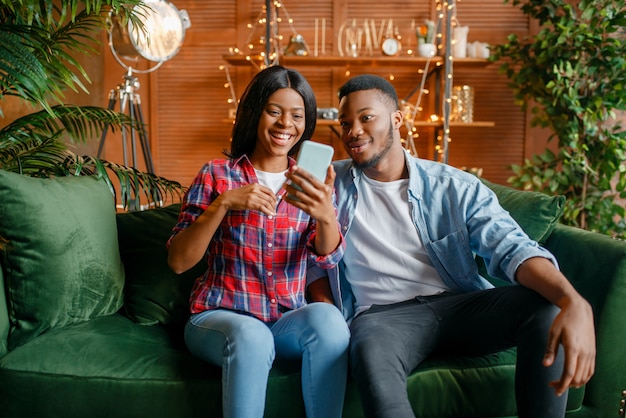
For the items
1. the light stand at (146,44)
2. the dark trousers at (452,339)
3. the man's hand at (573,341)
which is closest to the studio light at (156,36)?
the light stand at (146,44)

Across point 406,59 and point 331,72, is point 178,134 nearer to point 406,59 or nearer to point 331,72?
point 331,72

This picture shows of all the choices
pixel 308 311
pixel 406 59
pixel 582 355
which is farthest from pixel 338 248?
pixel 406 59

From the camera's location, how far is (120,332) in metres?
1.52

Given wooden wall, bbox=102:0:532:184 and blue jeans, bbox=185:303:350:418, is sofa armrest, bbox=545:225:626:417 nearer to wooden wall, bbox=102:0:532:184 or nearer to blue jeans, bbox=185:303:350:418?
blue jeans, bbox=185:303:350:418

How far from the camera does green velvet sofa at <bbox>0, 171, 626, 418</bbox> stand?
132 centimetres

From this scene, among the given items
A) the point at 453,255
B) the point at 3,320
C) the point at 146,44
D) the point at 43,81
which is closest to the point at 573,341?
the point at 453,255

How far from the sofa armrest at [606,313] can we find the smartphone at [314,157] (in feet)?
2.38

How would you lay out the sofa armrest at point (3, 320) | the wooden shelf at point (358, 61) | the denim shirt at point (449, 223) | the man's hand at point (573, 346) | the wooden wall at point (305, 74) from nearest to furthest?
the man's hand at point (573, 346)
the sofa armrest at point (3, 320)
the denim shirt at point (449, 223)
the wooden shelf at point (358, 61)
the wooden wall at point (305, 74)

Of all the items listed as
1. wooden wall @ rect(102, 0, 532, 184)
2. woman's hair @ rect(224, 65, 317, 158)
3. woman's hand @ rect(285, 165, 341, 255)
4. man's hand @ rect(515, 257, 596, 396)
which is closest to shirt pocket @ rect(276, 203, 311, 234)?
woman's hand @ rect(285, 165, 341, 255)

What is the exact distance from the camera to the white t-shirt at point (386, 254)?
1535 millimetres

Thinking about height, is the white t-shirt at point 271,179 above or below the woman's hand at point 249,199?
above

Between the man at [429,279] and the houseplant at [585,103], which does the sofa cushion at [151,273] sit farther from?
the houseplant at [585,103]

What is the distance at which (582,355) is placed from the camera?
1.14 m

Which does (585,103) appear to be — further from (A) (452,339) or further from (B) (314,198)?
(B) (314,198)
